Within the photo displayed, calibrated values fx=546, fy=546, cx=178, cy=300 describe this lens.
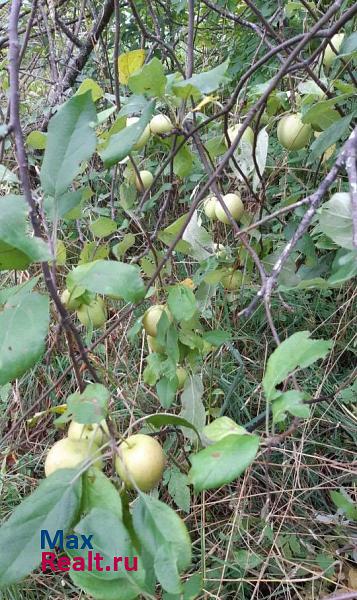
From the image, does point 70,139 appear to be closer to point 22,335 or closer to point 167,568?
point 22,335

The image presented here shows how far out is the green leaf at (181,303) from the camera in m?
0.70

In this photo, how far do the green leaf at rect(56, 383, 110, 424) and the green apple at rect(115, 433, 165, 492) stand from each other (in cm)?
7

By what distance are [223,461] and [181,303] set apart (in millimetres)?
323

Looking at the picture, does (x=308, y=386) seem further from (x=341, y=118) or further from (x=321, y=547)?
(x=341, y=118)

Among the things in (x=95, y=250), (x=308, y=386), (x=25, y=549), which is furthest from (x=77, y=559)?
(x=308, y=386)

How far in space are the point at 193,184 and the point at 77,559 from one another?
123cm

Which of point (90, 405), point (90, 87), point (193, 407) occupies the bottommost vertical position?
point (193, 407)

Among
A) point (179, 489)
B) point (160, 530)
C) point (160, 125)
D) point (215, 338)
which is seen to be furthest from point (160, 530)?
point (160, 125)

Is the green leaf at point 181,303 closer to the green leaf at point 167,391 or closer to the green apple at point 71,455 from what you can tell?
the green leaf at point 167,391

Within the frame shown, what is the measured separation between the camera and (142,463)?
53 cm

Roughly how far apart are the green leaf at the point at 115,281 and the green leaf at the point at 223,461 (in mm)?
136

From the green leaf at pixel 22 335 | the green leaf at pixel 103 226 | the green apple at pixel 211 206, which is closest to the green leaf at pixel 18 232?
the green leaf at pixel 22 335

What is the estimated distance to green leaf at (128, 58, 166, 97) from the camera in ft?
2.00

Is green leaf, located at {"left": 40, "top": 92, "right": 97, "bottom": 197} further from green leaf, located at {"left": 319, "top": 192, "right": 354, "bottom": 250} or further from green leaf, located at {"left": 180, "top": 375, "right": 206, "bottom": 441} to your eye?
green leaf, located at {"left": 180, "top": 375, "right": 206, "bottom": 441}
